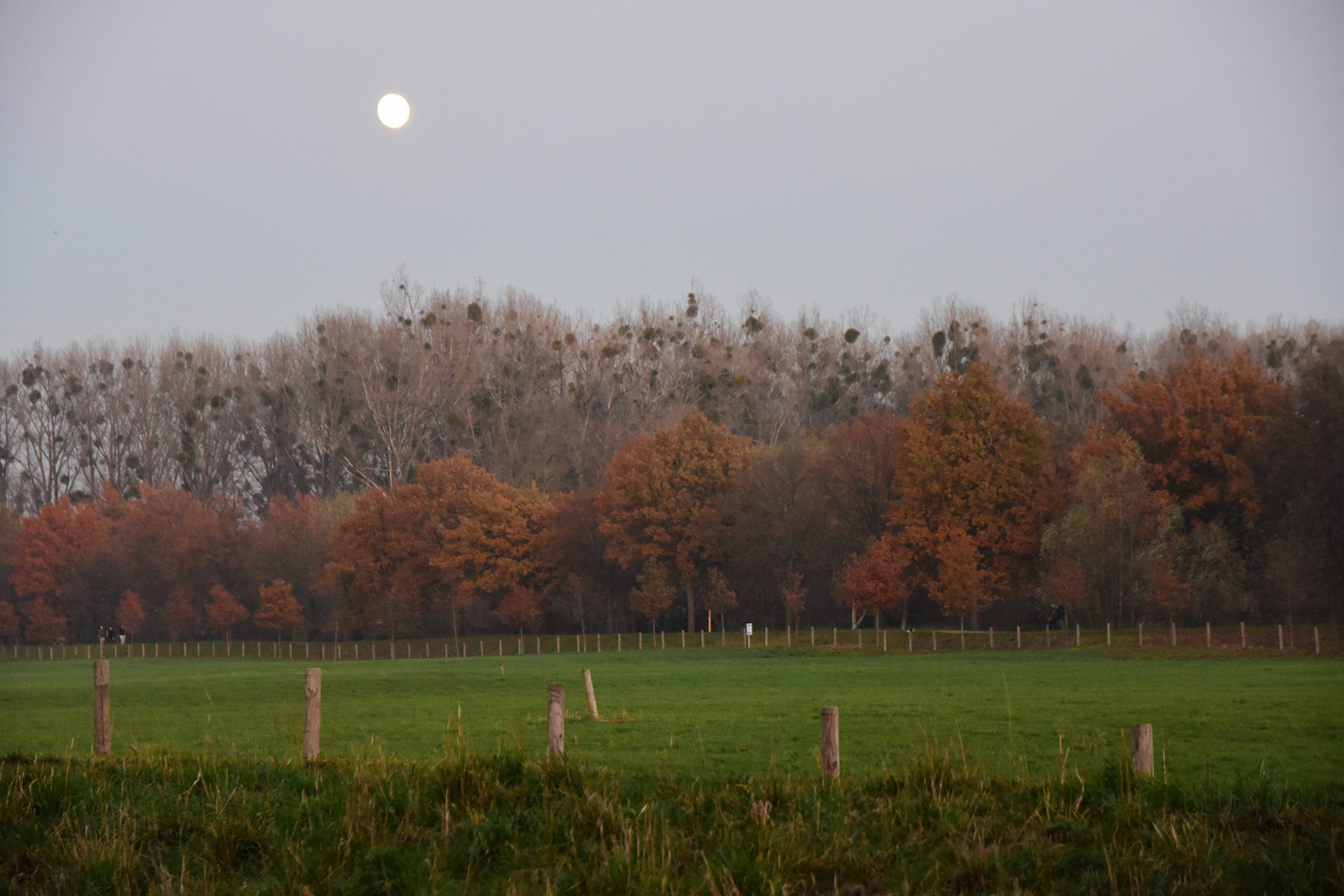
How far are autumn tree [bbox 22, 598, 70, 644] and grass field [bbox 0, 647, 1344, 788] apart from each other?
49860mm

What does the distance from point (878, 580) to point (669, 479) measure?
18.0 m

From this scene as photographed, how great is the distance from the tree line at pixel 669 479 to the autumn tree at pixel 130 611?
32 centimetres

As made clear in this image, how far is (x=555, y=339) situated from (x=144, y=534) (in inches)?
1611

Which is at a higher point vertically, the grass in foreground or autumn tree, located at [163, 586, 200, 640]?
the grass in foreground

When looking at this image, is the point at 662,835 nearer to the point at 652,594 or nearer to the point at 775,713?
the point at 775,713

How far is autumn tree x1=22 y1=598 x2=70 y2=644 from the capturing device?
10188cm

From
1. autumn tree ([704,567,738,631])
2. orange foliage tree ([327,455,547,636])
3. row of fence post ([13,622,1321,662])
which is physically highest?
orange foliage tree ([327,455,547,636])

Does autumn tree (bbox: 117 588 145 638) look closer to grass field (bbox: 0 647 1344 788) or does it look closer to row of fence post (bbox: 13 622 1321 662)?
row of fence post (bbox: 13 622 1321 662)

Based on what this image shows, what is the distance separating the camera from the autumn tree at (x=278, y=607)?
3627 inches

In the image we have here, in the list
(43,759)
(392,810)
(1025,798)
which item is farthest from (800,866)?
(43,759)

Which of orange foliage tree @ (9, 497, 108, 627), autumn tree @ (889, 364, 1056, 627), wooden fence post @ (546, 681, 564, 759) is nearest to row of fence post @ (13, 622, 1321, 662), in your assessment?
autumn tree @ (889, 364, 1056, 627)

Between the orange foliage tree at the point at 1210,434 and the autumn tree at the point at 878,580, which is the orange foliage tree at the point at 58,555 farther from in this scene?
the orange foliage tree at the point at 1210,434

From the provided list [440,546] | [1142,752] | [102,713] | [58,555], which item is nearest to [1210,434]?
[440,546]

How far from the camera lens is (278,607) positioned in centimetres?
9206
